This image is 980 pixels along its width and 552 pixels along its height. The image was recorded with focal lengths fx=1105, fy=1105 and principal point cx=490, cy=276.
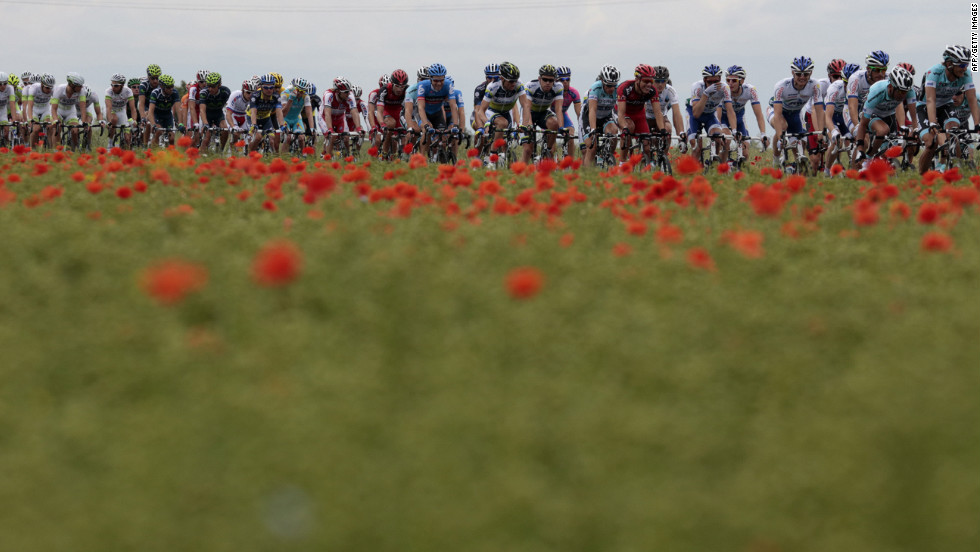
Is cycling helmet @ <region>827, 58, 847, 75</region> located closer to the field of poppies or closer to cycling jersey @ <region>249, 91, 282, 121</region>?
cycling jersey @ <region>249, 91, 282, 121</region>

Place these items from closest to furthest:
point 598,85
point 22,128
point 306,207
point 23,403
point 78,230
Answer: point 23,403, point 78,230, point 306,207, point 598,85, point 22,128

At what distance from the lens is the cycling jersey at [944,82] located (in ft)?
48.2

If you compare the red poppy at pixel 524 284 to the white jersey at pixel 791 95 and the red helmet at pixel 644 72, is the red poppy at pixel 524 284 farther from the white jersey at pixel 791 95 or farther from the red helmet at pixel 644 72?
the white jersey at pixel 791 95

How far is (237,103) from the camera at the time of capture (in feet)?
82.9

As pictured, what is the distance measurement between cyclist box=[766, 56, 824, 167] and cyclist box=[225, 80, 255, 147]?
39.2 ft

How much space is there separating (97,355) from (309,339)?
0.73 meters

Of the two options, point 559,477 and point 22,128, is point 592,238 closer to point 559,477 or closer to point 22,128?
point 559,477

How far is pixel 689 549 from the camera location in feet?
8.42

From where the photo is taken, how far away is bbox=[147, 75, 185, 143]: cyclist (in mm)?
26078

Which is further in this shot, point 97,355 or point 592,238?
point 592,238

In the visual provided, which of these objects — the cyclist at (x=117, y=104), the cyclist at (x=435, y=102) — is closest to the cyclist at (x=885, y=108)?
the cyclist at (x=435, y=102)

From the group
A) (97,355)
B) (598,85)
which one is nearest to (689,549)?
(97,355)

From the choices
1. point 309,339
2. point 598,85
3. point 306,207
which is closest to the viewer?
point 309,339

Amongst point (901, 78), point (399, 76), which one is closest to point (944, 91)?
point (901, 78)
